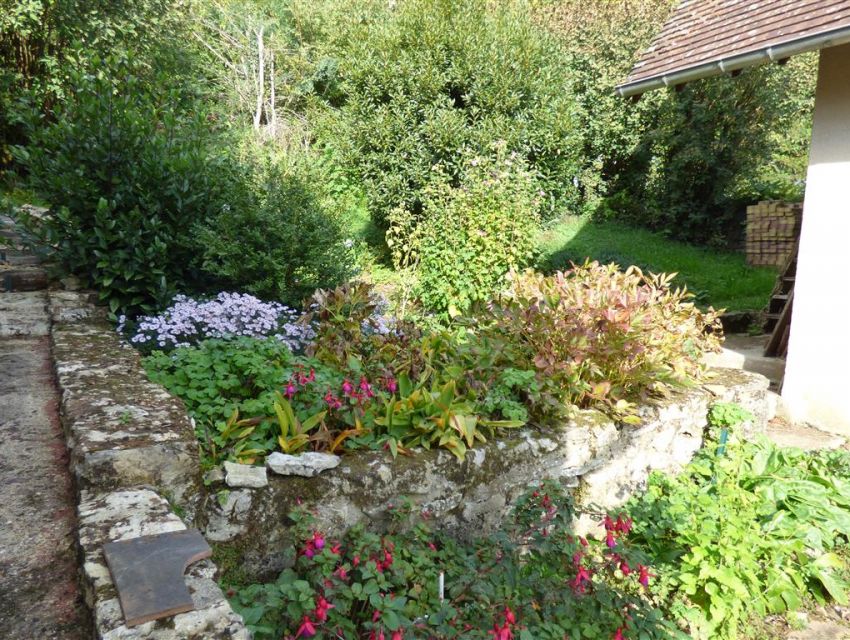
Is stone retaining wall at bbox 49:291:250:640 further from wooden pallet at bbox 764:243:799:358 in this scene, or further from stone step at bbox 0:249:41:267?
wooden pallet at bbox 764:243:799:358

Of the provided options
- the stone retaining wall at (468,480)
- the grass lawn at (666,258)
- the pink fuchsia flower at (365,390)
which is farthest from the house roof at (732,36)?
the pink fuchsia flower at (365,390)

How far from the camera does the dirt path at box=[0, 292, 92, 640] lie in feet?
5.20

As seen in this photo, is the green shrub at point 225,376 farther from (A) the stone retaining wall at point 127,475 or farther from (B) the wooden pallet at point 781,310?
(B) the wooden pallet at point 781,310

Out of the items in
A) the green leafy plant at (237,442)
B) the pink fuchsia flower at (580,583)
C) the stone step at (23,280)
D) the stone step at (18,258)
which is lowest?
the pink fuchsia flower at (580,583)

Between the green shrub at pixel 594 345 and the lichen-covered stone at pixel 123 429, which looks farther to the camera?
the green shrub at pixel 594 345

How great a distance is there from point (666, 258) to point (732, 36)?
640 cm

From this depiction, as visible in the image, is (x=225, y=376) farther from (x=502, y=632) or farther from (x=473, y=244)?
(x=473, y=244)

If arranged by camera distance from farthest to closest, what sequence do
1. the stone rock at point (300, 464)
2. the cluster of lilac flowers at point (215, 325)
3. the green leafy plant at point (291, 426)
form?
the cluster of lilac flowers at point (215, 325)
the green leafy plant at point (291, 426)
the stone rock at point (300, 464)

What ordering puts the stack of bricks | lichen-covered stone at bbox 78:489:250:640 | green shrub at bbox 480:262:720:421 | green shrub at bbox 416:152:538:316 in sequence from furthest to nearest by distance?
1. the stack of bricks
2. green shrub at bbox 416:152:538:316
3. green shrub at bbox 480:262:720:421
4. lichen-covered stone at bbox 78:489:250:640

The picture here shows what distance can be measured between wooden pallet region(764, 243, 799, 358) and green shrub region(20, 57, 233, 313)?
5.57m

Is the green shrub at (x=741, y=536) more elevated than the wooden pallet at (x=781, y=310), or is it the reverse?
the wooden pallet at (x=781, y=310)

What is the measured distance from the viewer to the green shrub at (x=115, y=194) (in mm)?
4125

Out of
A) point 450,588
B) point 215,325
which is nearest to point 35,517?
point 450,588

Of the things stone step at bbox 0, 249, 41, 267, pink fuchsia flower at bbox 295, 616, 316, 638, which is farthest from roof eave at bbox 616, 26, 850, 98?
stone step at bbox 0, 249, 41, 267
